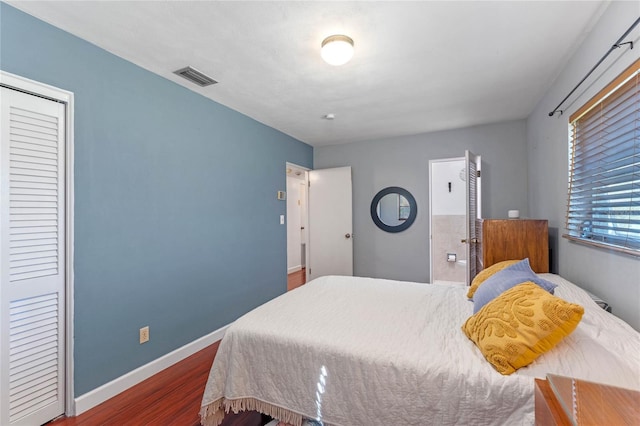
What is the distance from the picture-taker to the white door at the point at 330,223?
457 cm

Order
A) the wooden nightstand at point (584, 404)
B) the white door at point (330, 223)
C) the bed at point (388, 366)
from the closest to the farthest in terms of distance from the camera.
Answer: the wooden nightstand at point (584, 404) → the bed at point (388, 366) → the white door at point (330, 223)

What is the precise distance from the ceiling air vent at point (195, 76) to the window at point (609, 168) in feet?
8.82

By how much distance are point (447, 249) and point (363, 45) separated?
4.02 meters

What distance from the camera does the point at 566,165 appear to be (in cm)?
219

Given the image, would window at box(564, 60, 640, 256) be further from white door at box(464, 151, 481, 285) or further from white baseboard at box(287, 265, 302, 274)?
white baseboard at box(287, 265, 302, 274)

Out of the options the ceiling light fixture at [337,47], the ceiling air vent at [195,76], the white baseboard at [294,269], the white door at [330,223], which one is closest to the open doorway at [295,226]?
the white baseboard at [294,269]

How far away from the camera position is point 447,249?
16.5ft

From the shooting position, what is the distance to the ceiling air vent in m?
2.33

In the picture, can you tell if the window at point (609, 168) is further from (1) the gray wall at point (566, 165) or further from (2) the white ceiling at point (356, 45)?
(2) the white ceiling at point (356, 45)

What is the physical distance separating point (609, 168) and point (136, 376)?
3.37 m


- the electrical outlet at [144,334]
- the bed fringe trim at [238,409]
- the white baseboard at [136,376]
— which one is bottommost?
the white baseboard at [136,376]

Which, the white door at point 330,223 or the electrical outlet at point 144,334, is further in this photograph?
the white door at point 330,223

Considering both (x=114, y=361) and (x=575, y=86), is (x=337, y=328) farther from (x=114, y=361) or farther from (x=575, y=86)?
(x=575, y=86)

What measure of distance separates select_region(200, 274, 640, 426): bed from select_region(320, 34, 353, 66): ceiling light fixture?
1.67m
